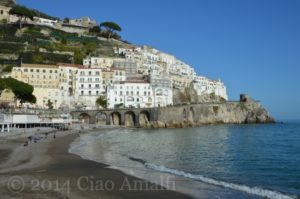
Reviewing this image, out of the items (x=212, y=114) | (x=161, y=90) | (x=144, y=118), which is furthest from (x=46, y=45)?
(x=212, y=114)

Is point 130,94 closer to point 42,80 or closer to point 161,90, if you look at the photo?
point 161,90

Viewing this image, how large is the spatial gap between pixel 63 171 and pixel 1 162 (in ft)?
17.1

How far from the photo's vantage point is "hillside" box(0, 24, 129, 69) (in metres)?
104

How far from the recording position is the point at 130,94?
348ft

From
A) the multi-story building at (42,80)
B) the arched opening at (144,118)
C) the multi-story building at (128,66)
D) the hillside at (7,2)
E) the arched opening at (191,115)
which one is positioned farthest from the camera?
the hillside at (7,2)

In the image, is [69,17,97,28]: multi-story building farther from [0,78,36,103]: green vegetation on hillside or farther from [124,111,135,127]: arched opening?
[0,78,36,103]: green vegetation on hillside

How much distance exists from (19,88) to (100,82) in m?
28.5

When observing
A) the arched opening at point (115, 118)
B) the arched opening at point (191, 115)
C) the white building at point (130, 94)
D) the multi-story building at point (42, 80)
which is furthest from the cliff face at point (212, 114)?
the multi-story building at point (42, 80)

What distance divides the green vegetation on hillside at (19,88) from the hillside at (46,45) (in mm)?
20553

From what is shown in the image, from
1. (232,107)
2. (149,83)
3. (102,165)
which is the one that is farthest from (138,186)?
(232,107)

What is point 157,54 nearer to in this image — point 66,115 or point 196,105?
point 196,105

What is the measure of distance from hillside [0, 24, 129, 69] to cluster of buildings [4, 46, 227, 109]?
18.4 feet

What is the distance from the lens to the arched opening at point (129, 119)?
325ft

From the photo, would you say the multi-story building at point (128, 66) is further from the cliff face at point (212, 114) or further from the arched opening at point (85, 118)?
the arched opening at point (85, 118)
